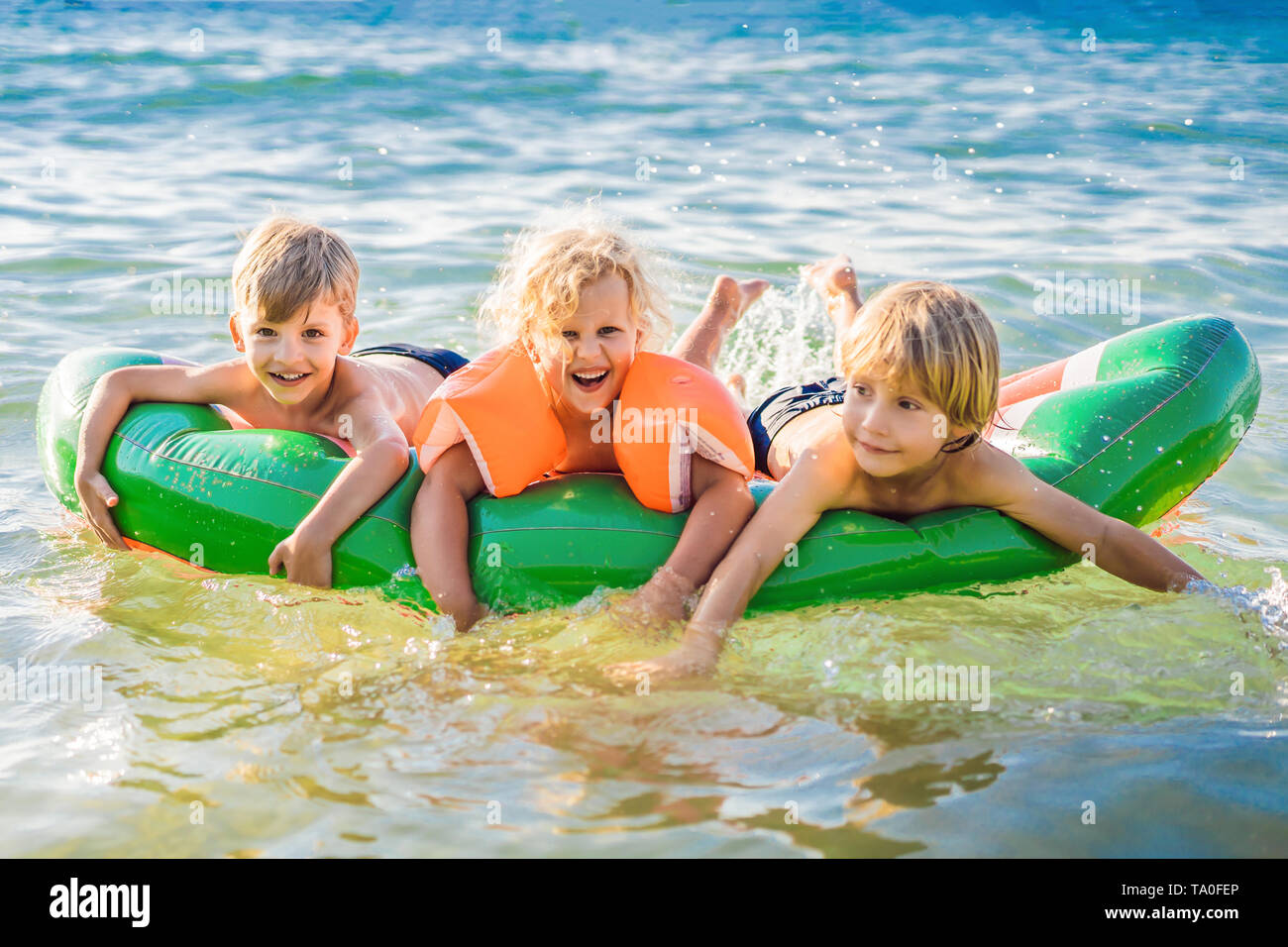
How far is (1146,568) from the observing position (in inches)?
143

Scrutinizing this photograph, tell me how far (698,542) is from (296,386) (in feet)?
4.64

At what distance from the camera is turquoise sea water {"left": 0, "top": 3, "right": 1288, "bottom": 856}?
9.21 feet

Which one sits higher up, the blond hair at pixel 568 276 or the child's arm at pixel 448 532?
the blond hair at pixel 568 276

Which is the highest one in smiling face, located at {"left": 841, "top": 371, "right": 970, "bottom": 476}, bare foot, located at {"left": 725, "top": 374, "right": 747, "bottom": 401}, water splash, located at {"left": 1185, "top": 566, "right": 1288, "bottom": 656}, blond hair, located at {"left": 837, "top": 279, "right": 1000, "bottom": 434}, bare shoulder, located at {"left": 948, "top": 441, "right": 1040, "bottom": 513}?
blond hair, located at {"left": 837, "top": 279, "right": 1000, "bottom": 434}

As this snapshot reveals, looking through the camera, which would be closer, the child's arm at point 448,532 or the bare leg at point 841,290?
the child's arm at point 448,532

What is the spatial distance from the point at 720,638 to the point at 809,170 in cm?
843

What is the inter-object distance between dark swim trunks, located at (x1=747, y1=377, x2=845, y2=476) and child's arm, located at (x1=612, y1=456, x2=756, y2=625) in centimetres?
78

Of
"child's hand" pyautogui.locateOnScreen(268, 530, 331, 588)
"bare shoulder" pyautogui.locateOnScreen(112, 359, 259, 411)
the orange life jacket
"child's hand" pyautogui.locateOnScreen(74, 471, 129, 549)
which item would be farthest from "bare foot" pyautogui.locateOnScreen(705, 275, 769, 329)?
"child's hand" pyautogui.locateOnScreen(74, 471, 129, 549)

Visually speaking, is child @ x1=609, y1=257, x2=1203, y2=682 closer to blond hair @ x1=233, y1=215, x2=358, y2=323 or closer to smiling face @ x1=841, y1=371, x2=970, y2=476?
smiling face @ x1=841, y1=371, x2=970, y2=476

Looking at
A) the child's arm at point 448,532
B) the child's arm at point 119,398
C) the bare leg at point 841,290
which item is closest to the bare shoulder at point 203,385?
the child's arm at point 119,398

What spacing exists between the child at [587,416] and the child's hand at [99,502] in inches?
42.6

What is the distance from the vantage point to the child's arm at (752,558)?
3.33 meters

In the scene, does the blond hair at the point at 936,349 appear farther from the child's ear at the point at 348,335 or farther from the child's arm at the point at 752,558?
the child's ear at the point at 348,335

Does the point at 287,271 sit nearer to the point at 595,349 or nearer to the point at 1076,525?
the point at 595,349
